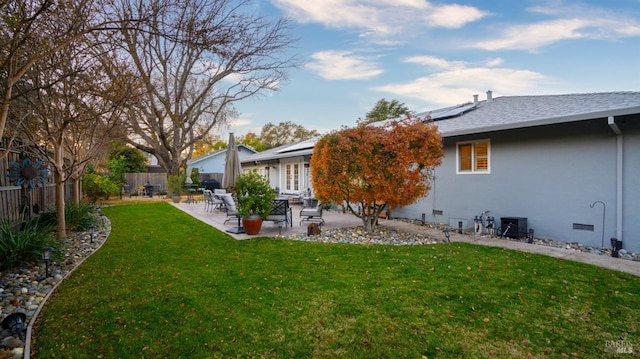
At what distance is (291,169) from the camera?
16.9 m

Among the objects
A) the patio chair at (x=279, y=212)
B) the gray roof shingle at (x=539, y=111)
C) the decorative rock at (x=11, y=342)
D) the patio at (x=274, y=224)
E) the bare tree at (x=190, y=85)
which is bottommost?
the decorative rock at (x=11, y=342)

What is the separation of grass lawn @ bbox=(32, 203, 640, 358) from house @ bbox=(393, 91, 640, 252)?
79.3 inches

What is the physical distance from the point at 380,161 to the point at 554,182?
3904 mm

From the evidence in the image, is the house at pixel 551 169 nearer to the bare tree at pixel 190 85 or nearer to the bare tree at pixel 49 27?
the bare tree at pixel 190 85

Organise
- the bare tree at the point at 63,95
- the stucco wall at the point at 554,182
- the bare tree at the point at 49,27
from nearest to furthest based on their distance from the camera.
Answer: the bare tree at the point at 49,27 → the bare tree at the point at 63,95 → the stucco wall at the point at 554,182

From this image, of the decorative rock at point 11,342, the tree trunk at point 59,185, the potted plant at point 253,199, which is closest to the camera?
the decorative rock at point 11,342

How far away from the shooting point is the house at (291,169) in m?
15.2

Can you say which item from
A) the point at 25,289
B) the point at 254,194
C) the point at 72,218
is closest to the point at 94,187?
the point at 72,218

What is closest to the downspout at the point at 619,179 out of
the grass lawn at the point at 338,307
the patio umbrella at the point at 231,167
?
the grass lawn at the point at 338,307

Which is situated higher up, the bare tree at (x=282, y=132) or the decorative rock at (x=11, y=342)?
the bare tree at (x=282, y=132)

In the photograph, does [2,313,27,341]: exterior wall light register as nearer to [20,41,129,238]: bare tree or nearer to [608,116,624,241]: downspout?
[20,41,129,238]: bare tree

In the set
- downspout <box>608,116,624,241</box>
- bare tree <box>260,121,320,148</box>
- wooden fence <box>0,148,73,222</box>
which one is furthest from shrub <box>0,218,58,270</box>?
bare tree <box>260,121,320,148</box>

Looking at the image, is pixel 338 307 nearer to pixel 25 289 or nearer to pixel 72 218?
pixel 25 289

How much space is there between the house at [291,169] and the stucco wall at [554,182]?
22.6 feet
